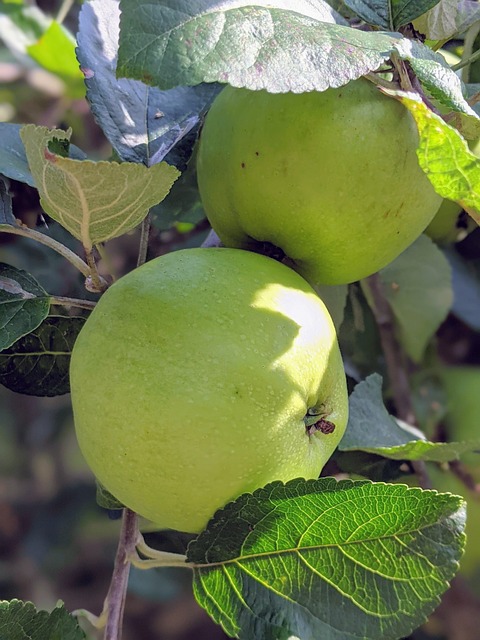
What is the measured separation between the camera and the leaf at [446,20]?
70 cm

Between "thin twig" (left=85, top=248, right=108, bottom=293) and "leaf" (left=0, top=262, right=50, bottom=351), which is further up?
"thin twig" (left=85, top=248, right=108, bottom=293)

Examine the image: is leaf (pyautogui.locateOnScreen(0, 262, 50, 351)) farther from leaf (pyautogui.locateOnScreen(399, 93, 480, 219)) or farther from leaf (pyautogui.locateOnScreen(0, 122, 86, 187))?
leaf (pyautogui.locateOnScreen(399, 93, 480, 219))

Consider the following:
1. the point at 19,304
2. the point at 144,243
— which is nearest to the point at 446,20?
the point at 144,243

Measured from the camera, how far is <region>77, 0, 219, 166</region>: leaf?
2.35ft

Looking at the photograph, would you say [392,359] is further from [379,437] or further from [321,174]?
[321,174]

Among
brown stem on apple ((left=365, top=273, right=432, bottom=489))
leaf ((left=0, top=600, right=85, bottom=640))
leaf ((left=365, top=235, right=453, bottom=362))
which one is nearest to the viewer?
leaf ((left=0, top=600, right=85, bottom=640))

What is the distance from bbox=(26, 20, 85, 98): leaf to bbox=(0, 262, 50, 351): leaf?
2.48 feet

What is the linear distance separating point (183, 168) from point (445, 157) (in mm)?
272

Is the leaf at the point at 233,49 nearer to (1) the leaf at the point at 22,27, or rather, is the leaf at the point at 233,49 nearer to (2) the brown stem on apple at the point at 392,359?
(2) the brown stem on apple at the point at 392,359

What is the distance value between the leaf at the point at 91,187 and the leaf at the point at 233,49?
76 millimetres

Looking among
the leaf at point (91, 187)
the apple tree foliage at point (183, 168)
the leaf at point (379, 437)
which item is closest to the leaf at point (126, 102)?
the apple tree foliage at point (183, 168)

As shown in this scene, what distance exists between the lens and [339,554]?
1.97 feet

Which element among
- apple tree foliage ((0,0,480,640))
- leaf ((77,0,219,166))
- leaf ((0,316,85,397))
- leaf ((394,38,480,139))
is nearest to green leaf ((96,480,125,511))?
apple tree foliage ((0,0,480,640))

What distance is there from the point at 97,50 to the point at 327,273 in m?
0.31
